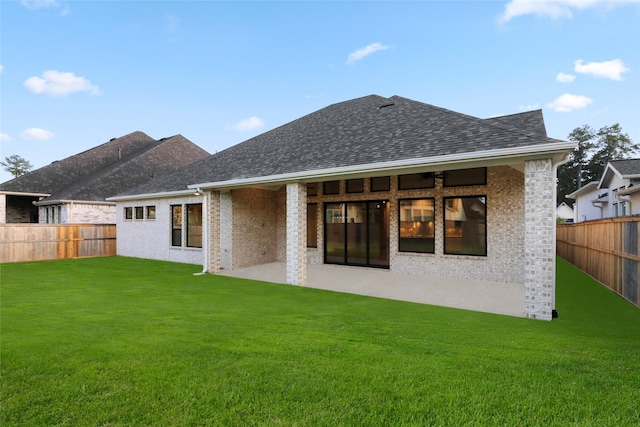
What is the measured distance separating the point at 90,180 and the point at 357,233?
18919 millimetres

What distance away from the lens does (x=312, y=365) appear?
11.6 ft

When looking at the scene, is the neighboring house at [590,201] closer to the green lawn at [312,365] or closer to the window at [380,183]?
the window at [380,183]

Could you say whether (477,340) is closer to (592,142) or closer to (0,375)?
(0,375)

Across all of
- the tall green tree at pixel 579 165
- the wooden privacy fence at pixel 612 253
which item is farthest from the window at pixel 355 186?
the tall green tree at pixel 579 165

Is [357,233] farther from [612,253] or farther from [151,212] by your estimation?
[151,212]

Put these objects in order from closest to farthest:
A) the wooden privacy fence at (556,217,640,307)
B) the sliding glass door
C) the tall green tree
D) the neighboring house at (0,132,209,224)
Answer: the wooden privacy fence at (556,217,640,307), the sliding glass door, the neighboring house at (0,132,209,224), the tall green tree

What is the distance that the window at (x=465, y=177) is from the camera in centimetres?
967

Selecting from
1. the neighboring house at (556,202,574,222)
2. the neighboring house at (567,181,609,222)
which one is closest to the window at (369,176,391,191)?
the neighboring house at (567,181,609,222)

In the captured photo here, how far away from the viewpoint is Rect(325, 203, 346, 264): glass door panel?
41.2 ft

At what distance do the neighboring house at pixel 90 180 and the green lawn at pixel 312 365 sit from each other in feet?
48.6

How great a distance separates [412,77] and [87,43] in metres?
14.5

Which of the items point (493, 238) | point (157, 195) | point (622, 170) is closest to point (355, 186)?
point (493, 238)

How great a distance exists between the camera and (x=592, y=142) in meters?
46.9

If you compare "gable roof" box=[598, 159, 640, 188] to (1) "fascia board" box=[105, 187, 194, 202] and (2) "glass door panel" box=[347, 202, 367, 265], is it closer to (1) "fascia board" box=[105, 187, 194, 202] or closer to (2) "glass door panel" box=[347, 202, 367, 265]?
(2) "glass door panel" box=[347, 202, 367, 265]
